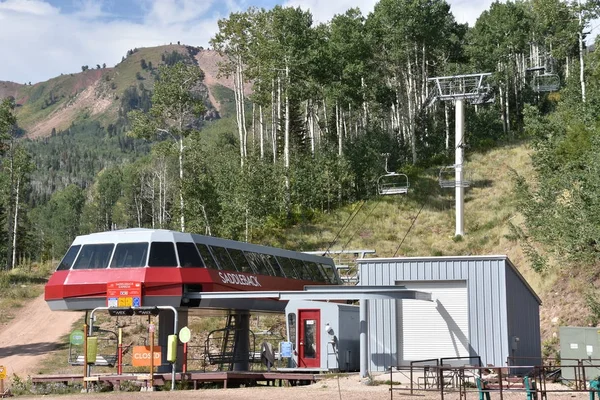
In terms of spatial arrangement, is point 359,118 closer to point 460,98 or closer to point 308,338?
point 460,98

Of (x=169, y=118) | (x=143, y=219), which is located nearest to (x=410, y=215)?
(x=169, y=118)

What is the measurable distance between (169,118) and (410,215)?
58.9ft

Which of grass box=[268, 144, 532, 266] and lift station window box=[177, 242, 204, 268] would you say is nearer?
lift station window box=[177, 242, 204, 268]

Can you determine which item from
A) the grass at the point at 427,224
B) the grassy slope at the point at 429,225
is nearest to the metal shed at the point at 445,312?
the grassy slope at the point at 429,225

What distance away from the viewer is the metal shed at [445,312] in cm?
2450

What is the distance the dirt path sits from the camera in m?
35.2

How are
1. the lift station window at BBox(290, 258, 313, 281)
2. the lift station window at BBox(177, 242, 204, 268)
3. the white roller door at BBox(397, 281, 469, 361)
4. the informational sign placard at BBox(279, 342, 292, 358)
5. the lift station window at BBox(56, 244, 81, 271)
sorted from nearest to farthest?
1. the white roller door at BBox(397, 281, 469, 361)
2. the lift station window at BBox(177, 242, 204, 268)
3. the informational sign placard at BBox(279, 342, 292, 358)
4. the lift station window at BBox(56, 244, 81, 271)
5. the lift station window at BBox(290, 258, 313, 281)

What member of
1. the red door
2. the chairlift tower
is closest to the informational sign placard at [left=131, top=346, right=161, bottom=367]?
the red door

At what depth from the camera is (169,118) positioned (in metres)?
58.8

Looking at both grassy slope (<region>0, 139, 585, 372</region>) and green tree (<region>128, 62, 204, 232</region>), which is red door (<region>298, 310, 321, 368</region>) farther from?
green tree (<region>128, 62, 204, 232</region>)

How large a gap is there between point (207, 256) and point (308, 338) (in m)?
4.21

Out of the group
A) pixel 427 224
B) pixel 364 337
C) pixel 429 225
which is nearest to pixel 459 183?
pixel 429 225

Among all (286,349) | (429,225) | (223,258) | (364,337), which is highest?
(429,225)

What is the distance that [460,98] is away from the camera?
2199 inches
